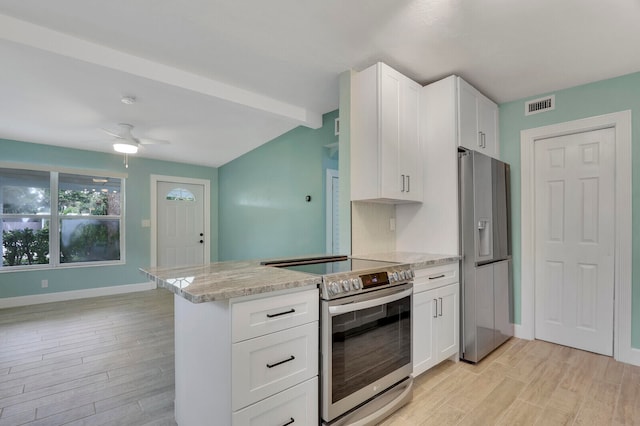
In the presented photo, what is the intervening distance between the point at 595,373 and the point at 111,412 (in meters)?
3.55

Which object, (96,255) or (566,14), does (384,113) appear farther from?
(96,255)

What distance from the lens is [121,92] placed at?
288 cm

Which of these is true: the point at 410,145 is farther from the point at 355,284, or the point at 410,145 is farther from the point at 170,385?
the point at 170,385

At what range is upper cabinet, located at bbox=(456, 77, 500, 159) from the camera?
2.71 meters

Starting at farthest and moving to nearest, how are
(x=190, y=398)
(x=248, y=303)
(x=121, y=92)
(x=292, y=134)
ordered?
(x=292, y=134), (x=121, y=92), (x=190, y=398), (x=248, y=303)

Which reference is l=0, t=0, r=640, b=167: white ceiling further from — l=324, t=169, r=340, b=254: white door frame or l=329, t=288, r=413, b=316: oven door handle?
l=329, t=288, r=413, b=316: oven door handle

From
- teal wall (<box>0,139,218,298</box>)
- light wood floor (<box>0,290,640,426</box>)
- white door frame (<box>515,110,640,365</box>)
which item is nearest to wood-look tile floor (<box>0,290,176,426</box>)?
light wood floor (<box>0,290,640,426</box>)

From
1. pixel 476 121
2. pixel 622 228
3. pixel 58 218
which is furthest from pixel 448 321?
pixel 58 218

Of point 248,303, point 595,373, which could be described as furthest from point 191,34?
point 595,373

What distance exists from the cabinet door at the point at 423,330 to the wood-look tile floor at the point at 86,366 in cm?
165

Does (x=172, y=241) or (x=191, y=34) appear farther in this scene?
(x=172, y=241)

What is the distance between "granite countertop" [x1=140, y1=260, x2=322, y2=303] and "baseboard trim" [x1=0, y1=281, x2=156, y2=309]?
440cm

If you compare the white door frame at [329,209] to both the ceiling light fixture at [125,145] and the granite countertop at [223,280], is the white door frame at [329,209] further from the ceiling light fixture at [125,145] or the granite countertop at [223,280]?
the ceiling light fixture at [125,145]

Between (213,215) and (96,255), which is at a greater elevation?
(213,215)
